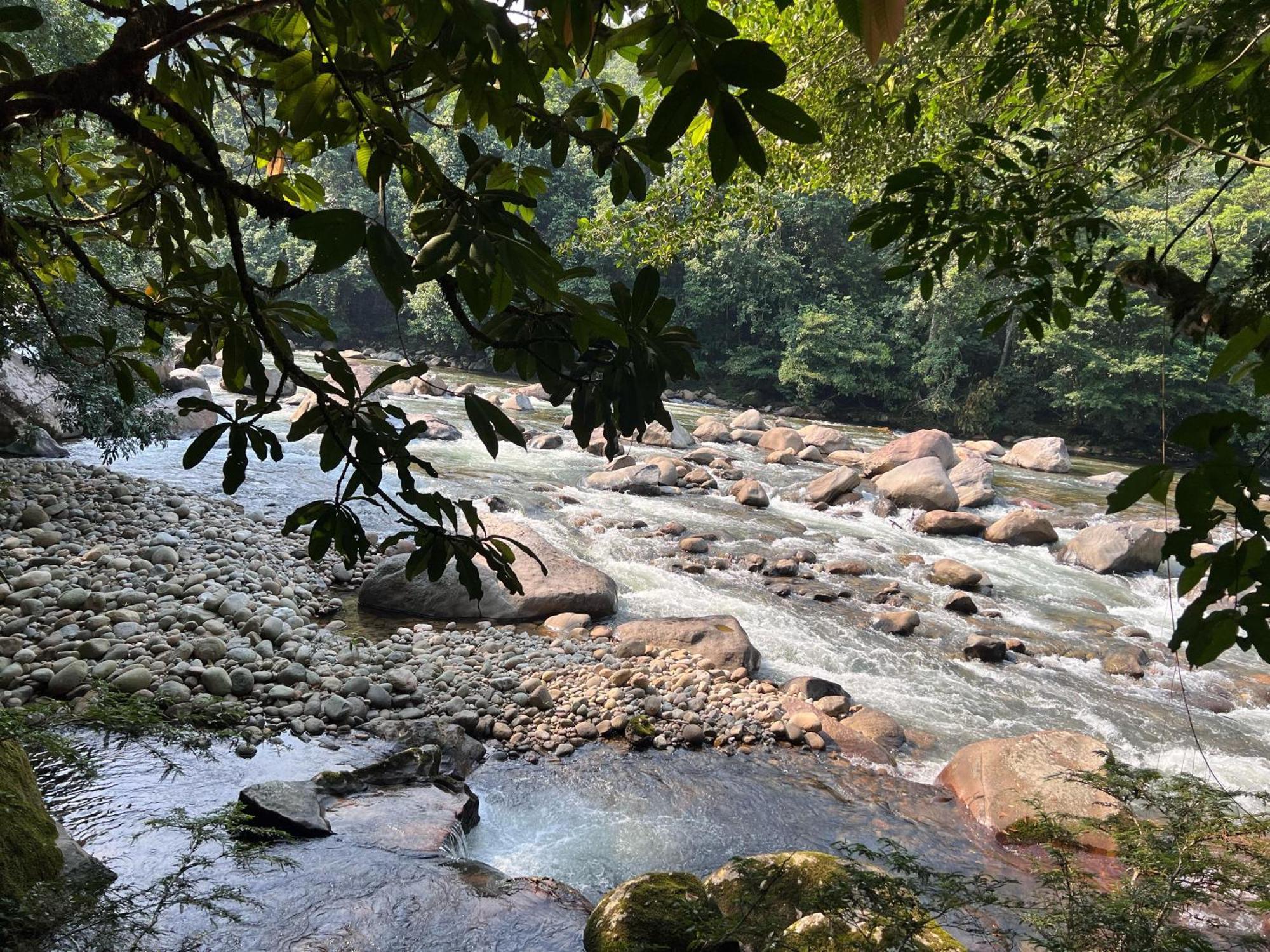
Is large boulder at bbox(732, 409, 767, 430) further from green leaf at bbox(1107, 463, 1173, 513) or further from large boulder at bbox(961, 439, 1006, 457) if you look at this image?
green leaf at bbox(1107, 463, 1173, 513)

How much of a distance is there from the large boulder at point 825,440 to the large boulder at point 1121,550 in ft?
→ 20.3

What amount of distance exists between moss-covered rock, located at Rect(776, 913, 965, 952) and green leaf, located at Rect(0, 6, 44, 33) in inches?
117

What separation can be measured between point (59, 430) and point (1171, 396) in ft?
77.0

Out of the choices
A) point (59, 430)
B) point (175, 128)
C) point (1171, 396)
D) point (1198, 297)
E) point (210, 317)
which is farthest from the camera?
point (1171, 396)

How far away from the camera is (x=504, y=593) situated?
6.77 meters

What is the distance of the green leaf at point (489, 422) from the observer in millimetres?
1031

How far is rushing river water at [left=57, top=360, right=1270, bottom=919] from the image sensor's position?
13.5ft

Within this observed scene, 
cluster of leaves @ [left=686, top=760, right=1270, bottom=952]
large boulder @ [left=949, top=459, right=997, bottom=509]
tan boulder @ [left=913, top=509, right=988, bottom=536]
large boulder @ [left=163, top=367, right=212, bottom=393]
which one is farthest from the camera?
large boulder @ [left=163, top=367, right=212, bottom=393]

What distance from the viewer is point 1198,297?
2004 mm

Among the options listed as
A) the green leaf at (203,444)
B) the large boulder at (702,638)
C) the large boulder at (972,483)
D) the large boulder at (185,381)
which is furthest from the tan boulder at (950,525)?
the large boulder at (185,381)

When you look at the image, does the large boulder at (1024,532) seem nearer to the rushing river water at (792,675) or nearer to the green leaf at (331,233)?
the rushing river water at (792,675)

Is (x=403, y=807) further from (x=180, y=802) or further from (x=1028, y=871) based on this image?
(x=1028, y=871)

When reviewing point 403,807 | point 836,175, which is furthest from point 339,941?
point 836,175

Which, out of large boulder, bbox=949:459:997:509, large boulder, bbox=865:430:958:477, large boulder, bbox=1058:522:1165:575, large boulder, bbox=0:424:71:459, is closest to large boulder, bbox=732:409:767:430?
large boulder, bbox=865:430:958:477
